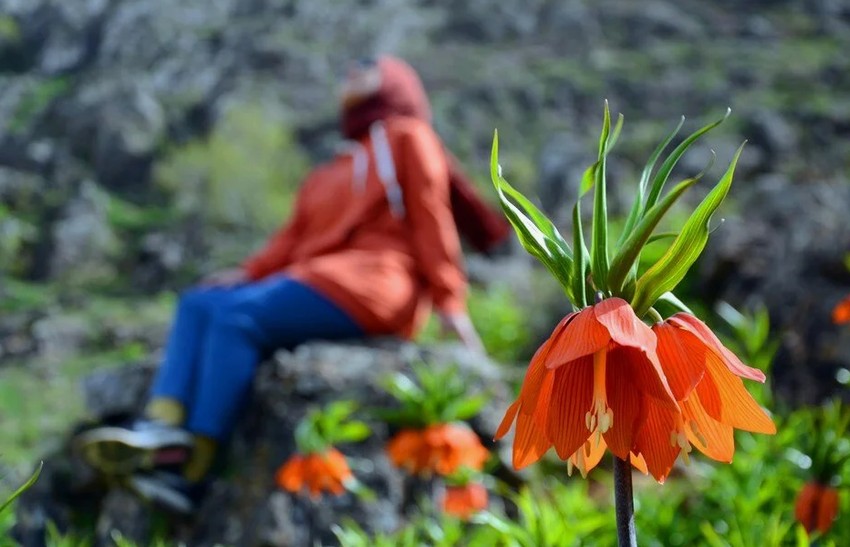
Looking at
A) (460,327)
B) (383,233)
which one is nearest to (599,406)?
(460,327)

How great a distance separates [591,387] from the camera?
70 centimetres

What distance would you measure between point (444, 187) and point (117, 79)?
24219 millimetres

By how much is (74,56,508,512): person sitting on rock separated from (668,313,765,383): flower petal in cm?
166

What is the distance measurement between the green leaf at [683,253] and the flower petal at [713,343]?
3 centimetres

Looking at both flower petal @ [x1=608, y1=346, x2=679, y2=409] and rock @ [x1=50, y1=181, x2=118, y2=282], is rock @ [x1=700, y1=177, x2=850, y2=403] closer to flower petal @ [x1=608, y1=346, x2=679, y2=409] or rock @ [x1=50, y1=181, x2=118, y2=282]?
flower petal @ [x1=608, y1=346, x2=679, y2=409]

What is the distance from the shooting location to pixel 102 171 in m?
21.0

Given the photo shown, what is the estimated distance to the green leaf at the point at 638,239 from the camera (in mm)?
671

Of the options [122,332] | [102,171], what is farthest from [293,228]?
[102,171]

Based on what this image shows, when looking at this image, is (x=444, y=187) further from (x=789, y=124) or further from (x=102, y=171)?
(x=102, y=171)

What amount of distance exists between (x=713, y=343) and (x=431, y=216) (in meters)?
1.98

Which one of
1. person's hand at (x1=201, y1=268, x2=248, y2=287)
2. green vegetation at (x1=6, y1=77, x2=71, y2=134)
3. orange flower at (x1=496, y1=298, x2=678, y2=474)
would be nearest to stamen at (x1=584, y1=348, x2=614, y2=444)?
orange flower at (x1=496, y1=298, x2=678, y2=474)

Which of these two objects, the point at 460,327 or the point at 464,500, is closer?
the point at 464,500

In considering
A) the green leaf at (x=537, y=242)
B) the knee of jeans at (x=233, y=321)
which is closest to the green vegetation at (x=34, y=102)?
the knee of jeans at (x=233, y=321)

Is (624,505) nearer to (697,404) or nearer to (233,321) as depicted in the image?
(697,404)
